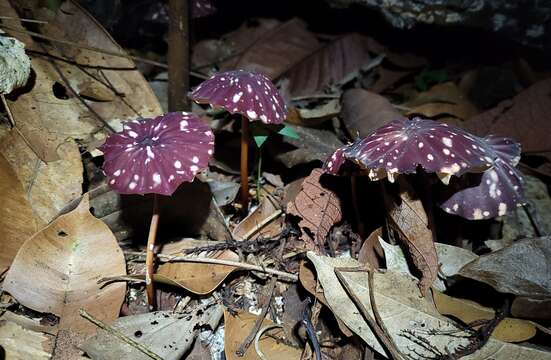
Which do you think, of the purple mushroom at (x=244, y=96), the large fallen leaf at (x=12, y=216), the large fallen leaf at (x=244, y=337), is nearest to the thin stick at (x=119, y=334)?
the large fallen leaf at (x=244, y=337)

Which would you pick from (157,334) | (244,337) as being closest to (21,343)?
(157,334)

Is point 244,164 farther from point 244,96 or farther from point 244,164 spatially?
point 244,96

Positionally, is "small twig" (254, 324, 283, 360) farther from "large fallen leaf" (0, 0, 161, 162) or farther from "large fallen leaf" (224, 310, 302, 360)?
"large fallen leaf" (0, 0, 161, 162)

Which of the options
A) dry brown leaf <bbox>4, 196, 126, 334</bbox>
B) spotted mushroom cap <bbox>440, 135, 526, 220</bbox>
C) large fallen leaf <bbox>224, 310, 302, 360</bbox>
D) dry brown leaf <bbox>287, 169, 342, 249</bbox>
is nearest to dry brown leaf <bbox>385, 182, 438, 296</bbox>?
spotted mushroom cap <bbox>440, 135, 526, 220</bbox>

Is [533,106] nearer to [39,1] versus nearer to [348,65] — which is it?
[348,65]

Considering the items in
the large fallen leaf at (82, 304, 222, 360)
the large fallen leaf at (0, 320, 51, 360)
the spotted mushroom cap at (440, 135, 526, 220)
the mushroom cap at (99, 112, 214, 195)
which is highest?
the mushroom cap at (99, 112, 214, 195)

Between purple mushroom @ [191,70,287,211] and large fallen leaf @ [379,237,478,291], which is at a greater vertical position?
purple mushroom @ [191,70,287,211]

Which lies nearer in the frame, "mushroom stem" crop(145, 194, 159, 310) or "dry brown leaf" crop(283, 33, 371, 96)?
"mushroom stem" crop(145, 194, 159, 310)
